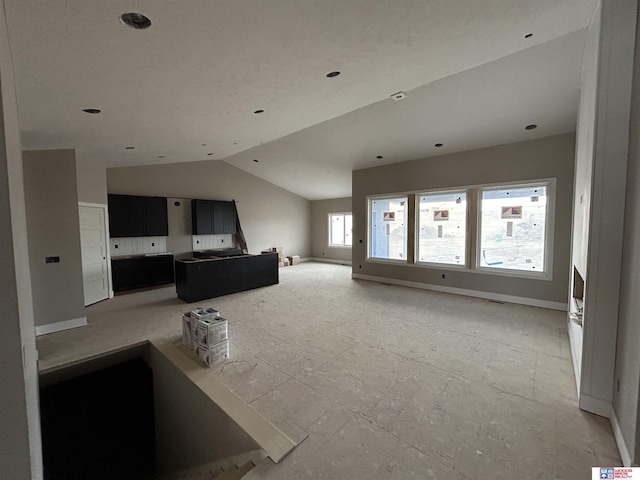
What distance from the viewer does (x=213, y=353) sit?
2.99 meters

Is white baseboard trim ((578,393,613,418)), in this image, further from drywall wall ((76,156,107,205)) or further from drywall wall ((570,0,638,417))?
drywall wall ((76,156,107,205))

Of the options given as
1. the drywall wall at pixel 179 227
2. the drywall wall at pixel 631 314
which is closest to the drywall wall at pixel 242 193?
the drywall wall at pixel 179 227

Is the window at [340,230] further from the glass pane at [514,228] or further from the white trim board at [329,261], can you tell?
the glass pane at [514,228]

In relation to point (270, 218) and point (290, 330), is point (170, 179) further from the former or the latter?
point (290, 330)

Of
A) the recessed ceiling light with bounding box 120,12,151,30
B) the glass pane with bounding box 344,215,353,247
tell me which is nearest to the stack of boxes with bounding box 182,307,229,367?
the recessed ceiling light with bounding box 120,12,151,30

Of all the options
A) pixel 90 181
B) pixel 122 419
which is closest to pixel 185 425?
pixel 122 419

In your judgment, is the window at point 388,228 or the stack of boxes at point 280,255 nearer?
the window at point 388,228

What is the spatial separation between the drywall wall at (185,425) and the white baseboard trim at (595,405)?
103 inches

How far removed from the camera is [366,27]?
77.6 inches

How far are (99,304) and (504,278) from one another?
7.79 metres

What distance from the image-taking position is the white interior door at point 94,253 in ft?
16.7

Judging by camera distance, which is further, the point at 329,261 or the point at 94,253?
the point at 329,261

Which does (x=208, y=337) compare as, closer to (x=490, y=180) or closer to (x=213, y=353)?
(x=213, y=353)

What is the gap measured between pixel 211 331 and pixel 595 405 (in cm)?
347
